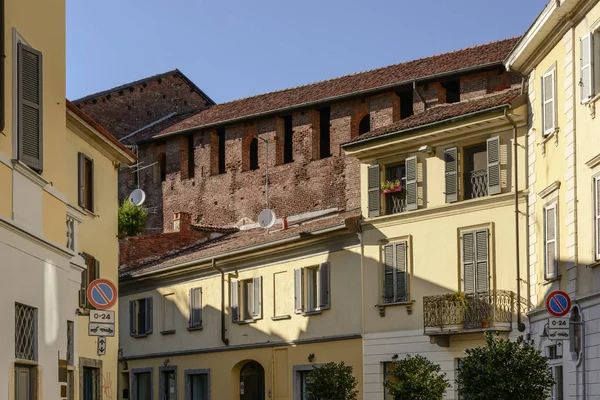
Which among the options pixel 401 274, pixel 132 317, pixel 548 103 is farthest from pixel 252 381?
pixel 548 103

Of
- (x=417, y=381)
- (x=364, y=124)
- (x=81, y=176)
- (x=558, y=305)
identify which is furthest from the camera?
(x=364, y=124)

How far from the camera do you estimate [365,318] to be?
1377 inches

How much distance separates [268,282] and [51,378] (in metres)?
25.9

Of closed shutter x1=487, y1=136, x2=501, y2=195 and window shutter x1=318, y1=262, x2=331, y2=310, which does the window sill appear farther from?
closed shutter x1=487, y1=136, x2=501, y2=195

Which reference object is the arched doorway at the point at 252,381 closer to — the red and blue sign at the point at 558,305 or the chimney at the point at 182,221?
the chimney at the point at 182,221

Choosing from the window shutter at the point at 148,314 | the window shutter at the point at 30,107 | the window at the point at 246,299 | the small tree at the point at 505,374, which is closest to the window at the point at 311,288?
the window at the point at 246,299

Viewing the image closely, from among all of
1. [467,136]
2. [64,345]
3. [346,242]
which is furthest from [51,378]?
[346,242]

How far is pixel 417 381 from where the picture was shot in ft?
98.3

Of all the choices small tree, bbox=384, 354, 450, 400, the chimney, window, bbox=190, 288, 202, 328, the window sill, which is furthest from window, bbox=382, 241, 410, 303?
the chimney

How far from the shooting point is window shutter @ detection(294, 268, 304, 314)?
124 feet

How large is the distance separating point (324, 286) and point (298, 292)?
1257 millimetres

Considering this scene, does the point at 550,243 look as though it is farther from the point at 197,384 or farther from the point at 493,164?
the point at 197,384

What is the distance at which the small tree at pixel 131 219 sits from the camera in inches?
2429

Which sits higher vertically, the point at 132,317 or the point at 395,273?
the point at 395,273
